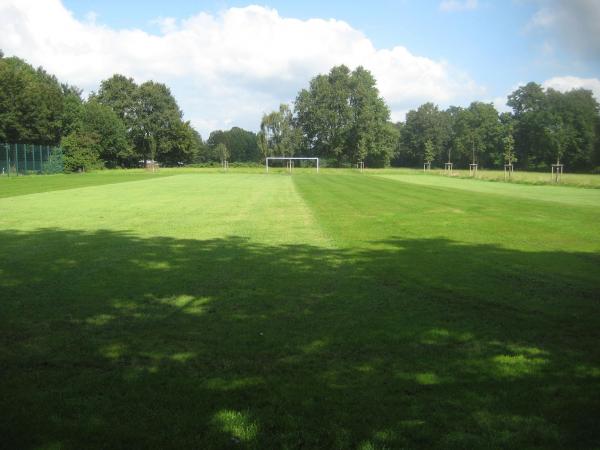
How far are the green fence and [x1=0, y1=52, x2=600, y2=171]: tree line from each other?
60.7 feet

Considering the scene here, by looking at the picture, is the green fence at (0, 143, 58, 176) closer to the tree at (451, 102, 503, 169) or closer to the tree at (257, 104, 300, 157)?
the tree at (257, 104, 300, 157)

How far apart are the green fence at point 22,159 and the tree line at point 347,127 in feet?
60.7

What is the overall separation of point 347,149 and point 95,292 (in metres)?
100

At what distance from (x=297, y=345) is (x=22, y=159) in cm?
6140

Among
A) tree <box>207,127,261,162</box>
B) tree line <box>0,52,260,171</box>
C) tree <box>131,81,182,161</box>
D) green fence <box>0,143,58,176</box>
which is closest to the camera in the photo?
green fence <box>0,143,58,176</box>

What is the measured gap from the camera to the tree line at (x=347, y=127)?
3333 inches

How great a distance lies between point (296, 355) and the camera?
15.2ft

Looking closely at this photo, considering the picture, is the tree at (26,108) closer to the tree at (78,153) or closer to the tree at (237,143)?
the tree at (78,153)

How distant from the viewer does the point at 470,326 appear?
5539 mm

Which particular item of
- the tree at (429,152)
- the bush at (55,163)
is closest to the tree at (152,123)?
the bush at (55,163)

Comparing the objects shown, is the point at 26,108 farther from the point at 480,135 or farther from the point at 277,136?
the point at 480,135

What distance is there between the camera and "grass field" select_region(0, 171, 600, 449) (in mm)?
3361

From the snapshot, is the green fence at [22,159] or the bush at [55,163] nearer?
the green fence at [22,159]

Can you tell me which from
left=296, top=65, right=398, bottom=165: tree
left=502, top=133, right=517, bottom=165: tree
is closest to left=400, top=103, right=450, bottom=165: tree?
left=296, top=65, right=398, bottom=165: tree
